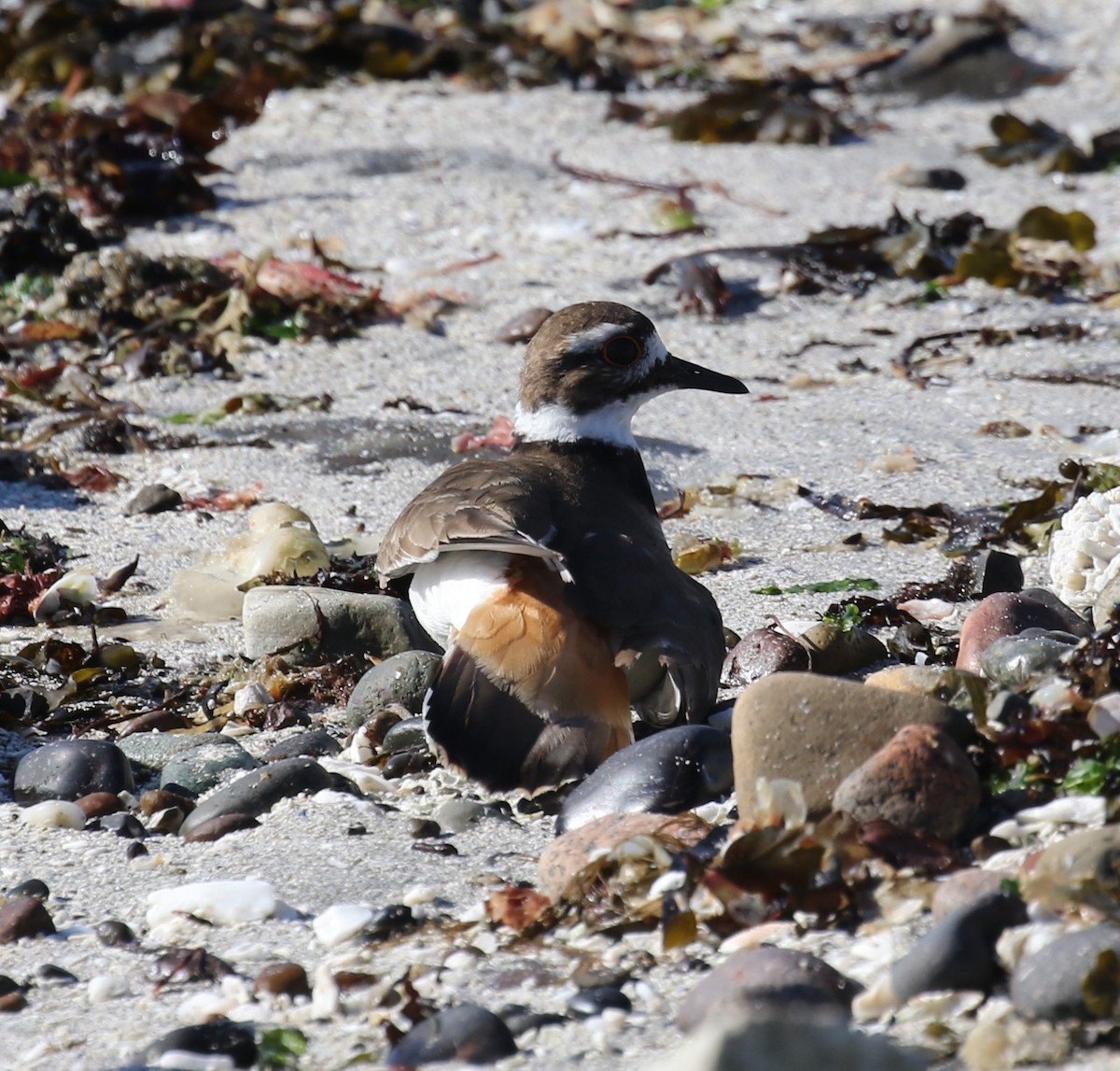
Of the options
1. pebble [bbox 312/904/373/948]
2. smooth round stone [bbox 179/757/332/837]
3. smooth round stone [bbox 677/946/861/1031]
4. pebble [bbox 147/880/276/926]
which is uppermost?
smooth round stone [bbox 677/946/861/1031]

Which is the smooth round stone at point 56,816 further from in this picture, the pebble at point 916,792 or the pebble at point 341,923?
the pebble at point 916,792

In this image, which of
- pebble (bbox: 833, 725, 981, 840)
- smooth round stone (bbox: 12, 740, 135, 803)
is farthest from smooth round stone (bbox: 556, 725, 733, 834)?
smooth round stone (bbox: 12, 740, 135, 803)

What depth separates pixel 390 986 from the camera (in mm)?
2689

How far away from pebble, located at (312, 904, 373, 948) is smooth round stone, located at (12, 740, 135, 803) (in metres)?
0.84

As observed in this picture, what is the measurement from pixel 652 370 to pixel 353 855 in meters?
1.97

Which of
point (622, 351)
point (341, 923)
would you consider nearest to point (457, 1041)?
point (341, 923)

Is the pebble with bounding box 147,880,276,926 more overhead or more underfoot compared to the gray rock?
more overhead

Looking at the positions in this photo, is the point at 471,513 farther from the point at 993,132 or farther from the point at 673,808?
the point at 993,132

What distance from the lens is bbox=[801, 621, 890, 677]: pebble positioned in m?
4.05

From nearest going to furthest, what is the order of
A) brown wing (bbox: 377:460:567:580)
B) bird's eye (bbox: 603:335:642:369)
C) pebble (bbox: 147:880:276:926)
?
pebble (bbox: 147:880:276:926)
brown wing (bbox: 377:460:567:580)
bird's eye (bbox: 603:335:642:369)

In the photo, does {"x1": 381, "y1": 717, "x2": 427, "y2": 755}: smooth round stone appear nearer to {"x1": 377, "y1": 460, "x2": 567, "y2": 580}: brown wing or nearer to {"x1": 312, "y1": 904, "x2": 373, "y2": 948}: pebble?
{"x1": 377, "y1": 460, "x2": 567, "y2": 580}: brown wing

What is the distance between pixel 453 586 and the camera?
3.92 metres

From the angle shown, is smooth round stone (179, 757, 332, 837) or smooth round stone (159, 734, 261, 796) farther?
smooth round stone (159, 734, 261, 796)

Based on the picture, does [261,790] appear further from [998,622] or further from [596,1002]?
[998,622]
